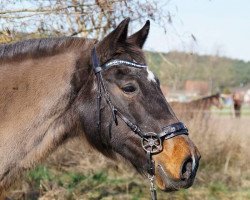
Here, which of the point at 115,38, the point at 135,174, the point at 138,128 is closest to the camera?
the point at 138,128

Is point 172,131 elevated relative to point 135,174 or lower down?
elevated

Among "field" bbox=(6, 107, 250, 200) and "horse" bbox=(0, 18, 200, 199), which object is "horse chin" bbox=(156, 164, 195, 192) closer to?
"horse" bbox=(0, 18, 200, 199)

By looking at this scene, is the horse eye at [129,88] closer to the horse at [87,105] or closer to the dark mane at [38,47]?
the horse at [87,105]

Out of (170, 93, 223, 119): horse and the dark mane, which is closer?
the dark mane

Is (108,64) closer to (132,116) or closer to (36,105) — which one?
(132,116)

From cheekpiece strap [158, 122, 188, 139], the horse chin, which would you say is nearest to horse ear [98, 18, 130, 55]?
cheekpiece strap [158, 122, 188, 139]

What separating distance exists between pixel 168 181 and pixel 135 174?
264 inches

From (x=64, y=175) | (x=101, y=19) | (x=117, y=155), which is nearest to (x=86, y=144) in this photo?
(x=117, y=155)

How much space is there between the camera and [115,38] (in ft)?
11.7

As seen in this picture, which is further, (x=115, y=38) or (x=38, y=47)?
(x=38, y=47)

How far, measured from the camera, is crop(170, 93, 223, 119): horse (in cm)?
1171

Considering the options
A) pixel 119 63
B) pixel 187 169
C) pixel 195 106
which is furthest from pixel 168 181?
pixel 195 106

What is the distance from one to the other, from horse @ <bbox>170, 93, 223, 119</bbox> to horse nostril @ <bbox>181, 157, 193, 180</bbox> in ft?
26.5

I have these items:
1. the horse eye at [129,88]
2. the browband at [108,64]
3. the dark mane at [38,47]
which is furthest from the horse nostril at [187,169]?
the dark mane at [38,47]
